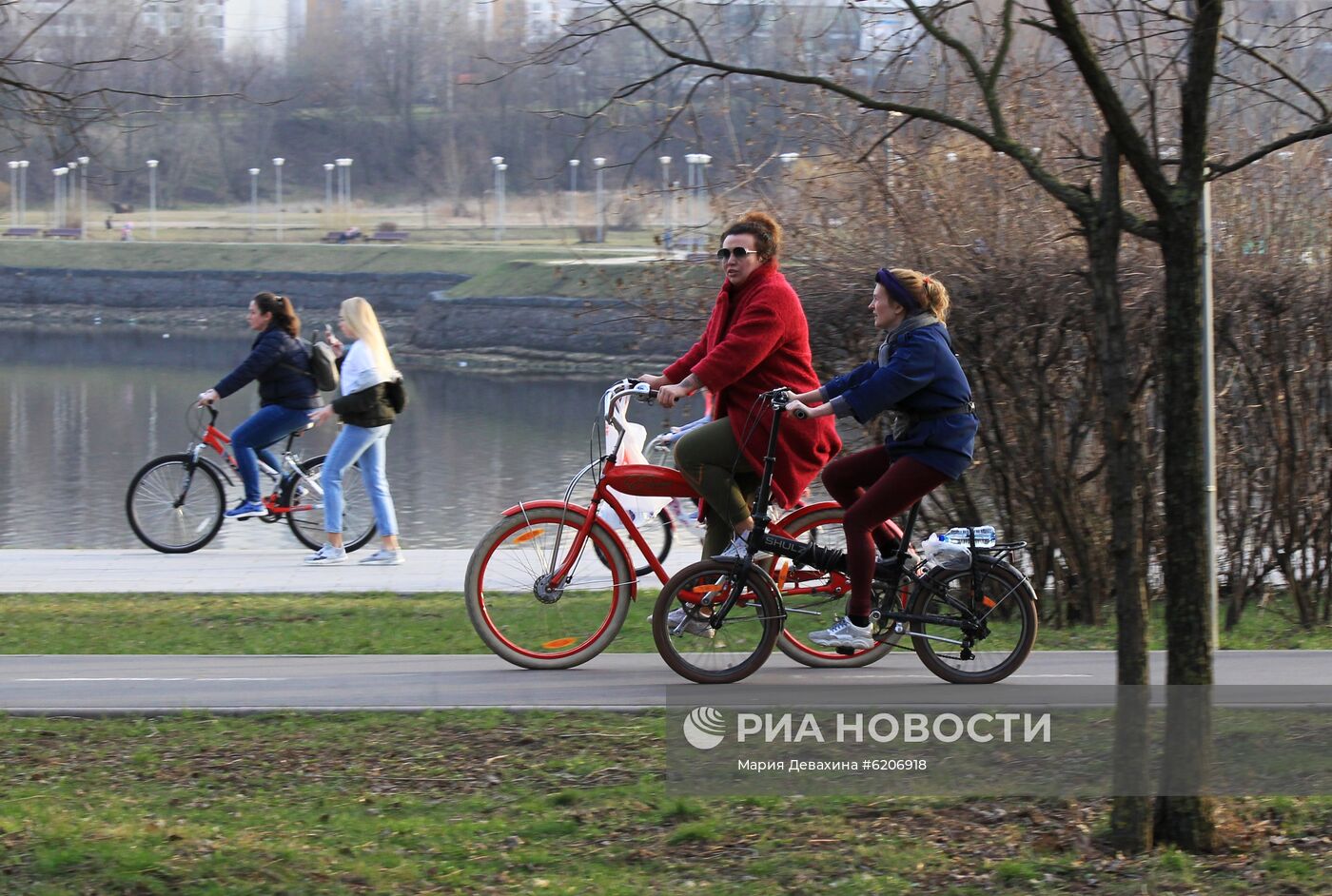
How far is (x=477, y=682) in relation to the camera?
710cm

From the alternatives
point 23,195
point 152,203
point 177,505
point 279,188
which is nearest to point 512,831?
point 177,505

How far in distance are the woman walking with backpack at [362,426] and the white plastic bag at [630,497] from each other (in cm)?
372

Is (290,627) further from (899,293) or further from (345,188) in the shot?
(345,188)

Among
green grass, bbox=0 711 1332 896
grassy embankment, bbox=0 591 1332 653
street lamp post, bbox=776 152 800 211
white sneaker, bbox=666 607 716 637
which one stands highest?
street lamp post, bbox=776 152 800 211

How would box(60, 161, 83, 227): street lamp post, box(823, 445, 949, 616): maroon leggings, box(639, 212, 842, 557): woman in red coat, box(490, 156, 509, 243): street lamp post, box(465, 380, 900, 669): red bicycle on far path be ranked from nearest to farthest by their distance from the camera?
box(823, 445, 949, 616): maroon leggings, box(639, 212, 842, 557): woman in red coat, box(465, 380, 900, 669): red bicycle on far path, box(490, 156, 509, 243): street lamp post, box(60, 161, 83, 227): street lamp post

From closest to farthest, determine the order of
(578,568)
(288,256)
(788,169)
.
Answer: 1. (578,568)
2. (788,169)
3. (288,256)

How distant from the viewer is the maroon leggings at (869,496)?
661 cm

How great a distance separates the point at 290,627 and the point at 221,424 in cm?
2439

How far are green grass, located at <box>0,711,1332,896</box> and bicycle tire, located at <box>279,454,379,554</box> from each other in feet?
20.5

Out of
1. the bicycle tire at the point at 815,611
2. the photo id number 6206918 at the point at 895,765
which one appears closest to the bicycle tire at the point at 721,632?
the bicycle tire at the point at 815,611

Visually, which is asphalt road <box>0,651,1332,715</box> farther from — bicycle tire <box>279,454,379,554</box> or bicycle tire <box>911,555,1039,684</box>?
bicycle tire <box>279,454,379,554</box>

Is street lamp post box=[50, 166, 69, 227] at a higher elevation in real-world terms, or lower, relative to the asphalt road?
higher

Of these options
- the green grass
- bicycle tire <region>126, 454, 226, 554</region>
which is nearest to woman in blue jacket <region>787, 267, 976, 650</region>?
the green grass

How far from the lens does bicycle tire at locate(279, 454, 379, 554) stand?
12188 millimetres
